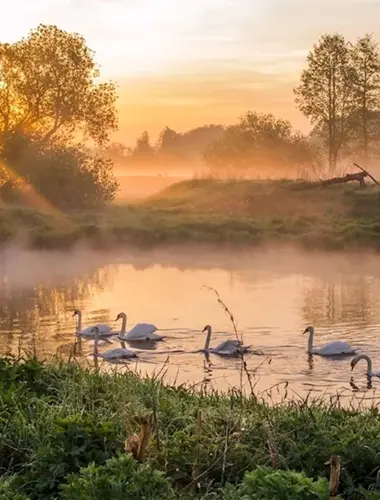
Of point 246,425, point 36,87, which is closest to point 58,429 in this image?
point 246,425

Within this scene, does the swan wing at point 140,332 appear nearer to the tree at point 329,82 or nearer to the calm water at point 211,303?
the calm water at point 211,303

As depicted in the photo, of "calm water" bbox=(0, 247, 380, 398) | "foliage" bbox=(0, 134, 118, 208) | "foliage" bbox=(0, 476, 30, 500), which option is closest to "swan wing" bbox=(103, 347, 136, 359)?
"calm water" bbox=(0, 247, 380, 398)

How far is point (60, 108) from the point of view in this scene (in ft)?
136

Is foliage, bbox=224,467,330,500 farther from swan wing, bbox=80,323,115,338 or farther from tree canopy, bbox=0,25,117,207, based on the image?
tree canopy, bbox=0,25,117,207

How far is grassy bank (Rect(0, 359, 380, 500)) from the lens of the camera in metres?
5.18

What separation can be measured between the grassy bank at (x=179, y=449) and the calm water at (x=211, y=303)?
5.03 feet

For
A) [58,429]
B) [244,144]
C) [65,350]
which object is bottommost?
[65,350]

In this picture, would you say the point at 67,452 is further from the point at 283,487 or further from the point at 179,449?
the point at 283,487

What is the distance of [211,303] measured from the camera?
20.0 meters

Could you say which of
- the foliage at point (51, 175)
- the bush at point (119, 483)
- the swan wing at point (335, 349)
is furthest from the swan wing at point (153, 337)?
the foliage at point (51, 175)

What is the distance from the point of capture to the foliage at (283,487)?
4797 millimetres

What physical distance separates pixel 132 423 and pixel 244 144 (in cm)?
5867

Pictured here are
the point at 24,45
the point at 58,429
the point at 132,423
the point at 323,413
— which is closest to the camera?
the point at 58,429

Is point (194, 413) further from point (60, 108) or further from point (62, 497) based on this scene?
point (60, 108)
